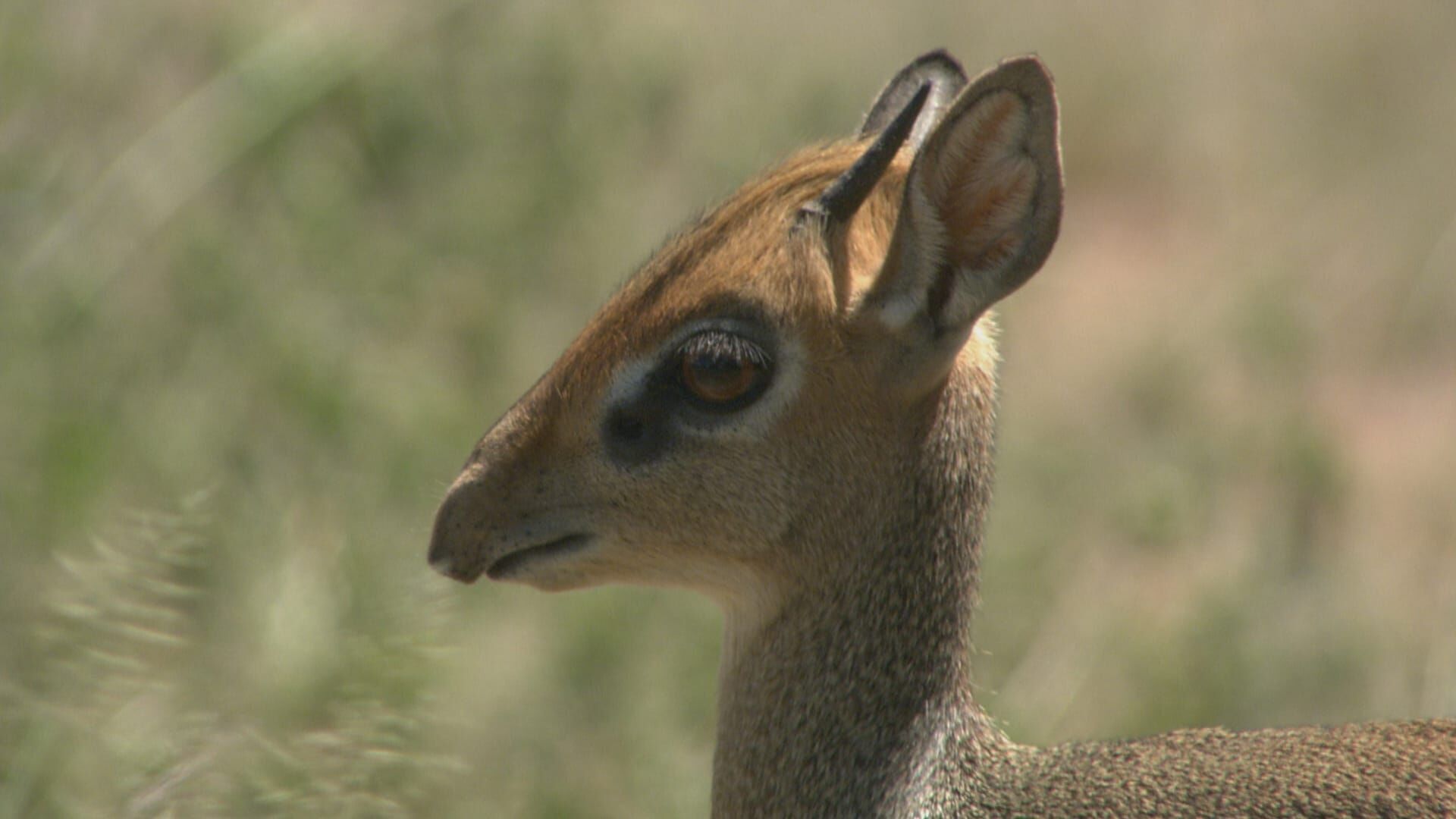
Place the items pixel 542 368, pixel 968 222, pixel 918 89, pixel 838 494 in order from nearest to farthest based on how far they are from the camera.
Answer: pixel 968 222 < pixel 838 494 < pixel 918 89 < pixel 542 368

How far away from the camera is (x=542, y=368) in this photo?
19.3 feet

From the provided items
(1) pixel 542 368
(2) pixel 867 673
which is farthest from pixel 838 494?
(1) pixel 542 368

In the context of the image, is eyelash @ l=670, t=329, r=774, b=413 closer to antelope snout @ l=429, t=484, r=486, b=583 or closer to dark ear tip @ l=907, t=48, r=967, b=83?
antelope snout @ l=429, t=484, r=486, b=583

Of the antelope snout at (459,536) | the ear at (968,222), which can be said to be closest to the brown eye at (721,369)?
the ear at (968,222)

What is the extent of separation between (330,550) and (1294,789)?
2.51m

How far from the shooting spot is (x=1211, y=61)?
867 centimetres

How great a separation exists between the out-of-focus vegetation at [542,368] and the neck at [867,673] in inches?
31.3

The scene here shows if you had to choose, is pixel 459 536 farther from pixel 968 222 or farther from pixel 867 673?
pixel 968 222

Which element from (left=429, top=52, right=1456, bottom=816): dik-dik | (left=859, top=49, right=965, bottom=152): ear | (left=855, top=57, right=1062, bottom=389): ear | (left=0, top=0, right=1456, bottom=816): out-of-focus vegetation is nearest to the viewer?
(left=855, top=57, right=1062, bottom=389): ear

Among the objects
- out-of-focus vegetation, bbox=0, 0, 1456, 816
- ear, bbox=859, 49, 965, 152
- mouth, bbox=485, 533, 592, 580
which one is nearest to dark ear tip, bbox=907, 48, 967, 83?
ear, bbox=859, 49, 965, 152

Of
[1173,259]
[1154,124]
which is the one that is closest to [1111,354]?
[1173,259]

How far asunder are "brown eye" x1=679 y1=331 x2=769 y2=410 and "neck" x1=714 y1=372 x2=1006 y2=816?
27cm

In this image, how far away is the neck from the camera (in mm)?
2969

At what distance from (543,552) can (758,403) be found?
391mm
